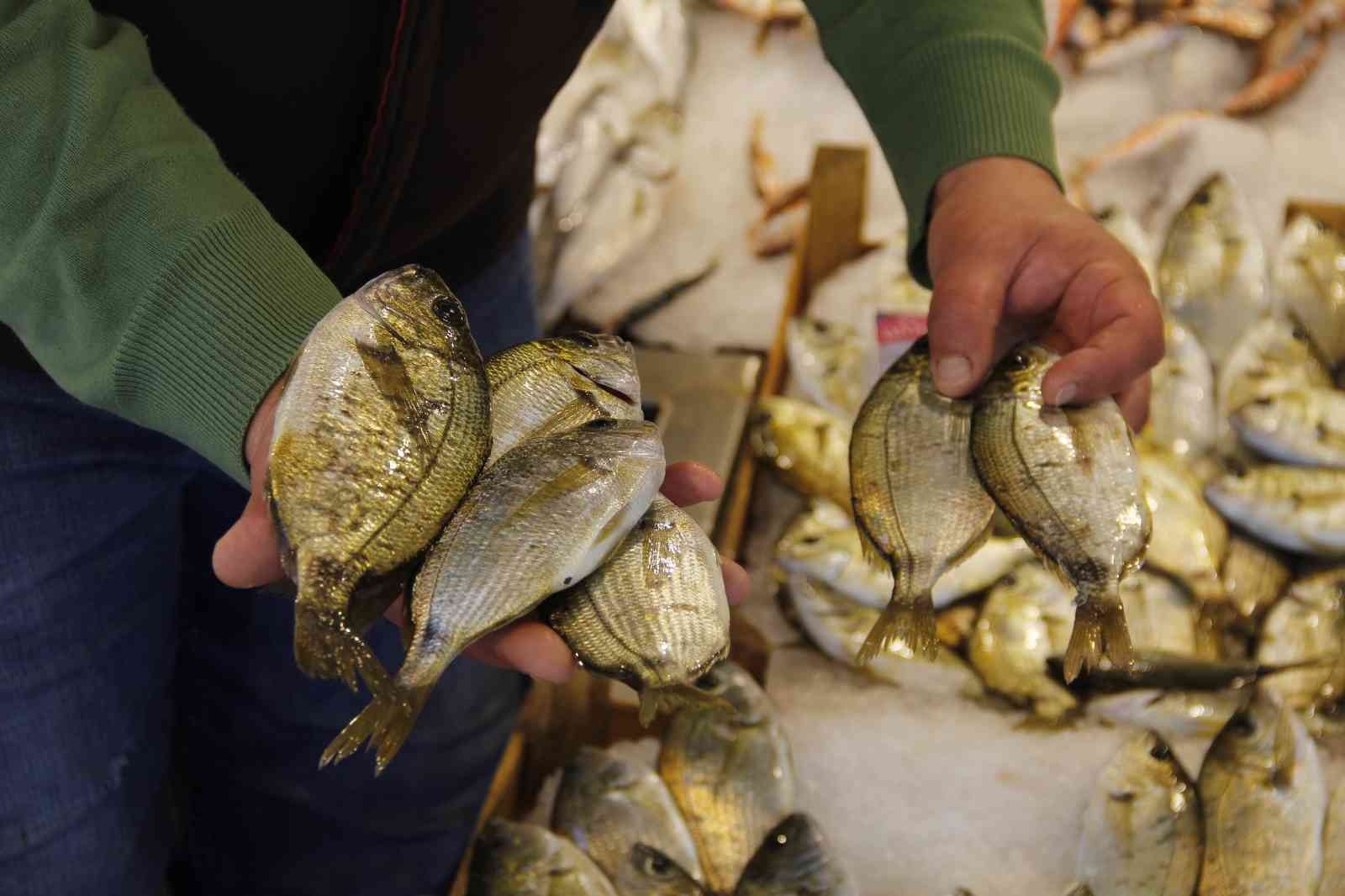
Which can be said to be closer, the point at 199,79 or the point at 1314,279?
the point at 199,79

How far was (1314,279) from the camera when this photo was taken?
6.68ft

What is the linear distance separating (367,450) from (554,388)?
8.5 inches

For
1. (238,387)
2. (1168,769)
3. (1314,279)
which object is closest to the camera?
(238,387)

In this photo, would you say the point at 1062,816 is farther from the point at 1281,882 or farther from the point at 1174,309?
the point at 1174,309

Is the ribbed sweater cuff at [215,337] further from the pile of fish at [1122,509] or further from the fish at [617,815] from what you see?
the fish at [617,815]

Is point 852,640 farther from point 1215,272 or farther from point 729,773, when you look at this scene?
point 1215,272

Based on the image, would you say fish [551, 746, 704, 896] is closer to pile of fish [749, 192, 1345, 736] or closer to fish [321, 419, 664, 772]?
pile of fish [749, 192, 1345, 736]

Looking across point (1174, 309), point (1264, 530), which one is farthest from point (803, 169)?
point (1264, 530)

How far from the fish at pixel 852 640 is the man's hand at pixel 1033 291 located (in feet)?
1.61

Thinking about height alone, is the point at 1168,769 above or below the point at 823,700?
above

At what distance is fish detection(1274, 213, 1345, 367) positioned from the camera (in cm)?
200

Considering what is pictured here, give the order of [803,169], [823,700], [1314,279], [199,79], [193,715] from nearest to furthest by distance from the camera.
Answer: [199,79], [823,700], [193,715], [1314,279], [803,169]

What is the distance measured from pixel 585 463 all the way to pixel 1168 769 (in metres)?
0.93

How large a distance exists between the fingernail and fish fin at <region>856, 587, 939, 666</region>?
0.22 meters
